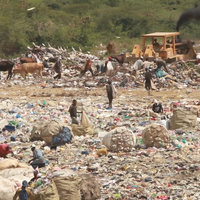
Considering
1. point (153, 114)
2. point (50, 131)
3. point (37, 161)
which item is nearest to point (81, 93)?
point (153, 114)

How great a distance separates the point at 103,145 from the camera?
10453 millimetres

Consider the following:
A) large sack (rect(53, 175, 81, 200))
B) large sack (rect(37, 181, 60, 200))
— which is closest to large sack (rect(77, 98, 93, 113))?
large sack (rect(53, 175, 81, 200))

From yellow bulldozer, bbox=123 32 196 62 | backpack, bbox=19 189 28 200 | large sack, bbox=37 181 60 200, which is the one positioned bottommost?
large sack, bbox=37 181 60 200

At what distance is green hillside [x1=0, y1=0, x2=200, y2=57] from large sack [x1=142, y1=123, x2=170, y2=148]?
54.0 ft

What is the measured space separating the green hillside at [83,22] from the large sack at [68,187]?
64.3ft

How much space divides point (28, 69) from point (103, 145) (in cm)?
1088

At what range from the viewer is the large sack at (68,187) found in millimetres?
7379

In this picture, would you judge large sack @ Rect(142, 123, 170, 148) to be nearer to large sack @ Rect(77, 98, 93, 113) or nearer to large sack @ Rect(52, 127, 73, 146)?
large sack @ Rect(52, 127, 73, 146)

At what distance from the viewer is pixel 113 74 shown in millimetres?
20531

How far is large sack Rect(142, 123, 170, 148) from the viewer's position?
10219 millimetres

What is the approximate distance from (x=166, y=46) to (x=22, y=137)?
40.6ft

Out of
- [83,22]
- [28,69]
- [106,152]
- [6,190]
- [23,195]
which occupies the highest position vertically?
[83,22]

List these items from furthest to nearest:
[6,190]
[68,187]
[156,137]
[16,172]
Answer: [156,137] < [16,172] < [6,190] < [68,187]

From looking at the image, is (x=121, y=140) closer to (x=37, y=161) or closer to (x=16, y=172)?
(x=37, y=161)
